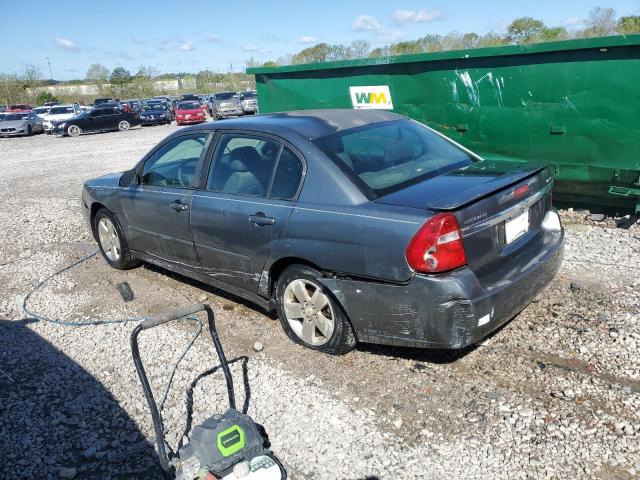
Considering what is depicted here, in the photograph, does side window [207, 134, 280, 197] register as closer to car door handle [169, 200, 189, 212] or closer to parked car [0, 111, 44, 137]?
car door handle [169, 200, 189, 212]

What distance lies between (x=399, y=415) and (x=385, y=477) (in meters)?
0.50

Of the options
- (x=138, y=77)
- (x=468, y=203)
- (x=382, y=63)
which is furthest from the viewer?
(x=138, y=77)

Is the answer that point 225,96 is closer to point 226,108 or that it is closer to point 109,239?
point 226,108

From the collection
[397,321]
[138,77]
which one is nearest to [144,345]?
[397,321]

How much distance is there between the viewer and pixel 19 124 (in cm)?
3000

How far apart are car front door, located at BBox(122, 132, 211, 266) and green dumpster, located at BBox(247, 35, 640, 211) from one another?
145 inches

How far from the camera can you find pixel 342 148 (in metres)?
3.81

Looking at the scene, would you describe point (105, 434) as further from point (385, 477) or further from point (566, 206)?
point (566, 206)

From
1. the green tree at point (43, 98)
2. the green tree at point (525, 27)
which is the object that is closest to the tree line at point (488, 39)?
the green tree at point (525, 27)

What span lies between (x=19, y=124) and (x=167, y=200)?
98.1 ft

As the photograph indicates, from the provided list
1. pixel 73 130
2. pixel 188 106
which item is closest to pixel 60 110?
pixel 73 130

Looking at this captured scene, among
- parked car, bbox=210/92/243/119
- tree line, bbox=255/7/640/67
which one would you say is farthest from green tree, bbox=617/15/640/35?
parked car, bbox=210/92/243/119

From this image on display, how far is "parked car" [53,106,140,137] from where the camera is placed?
28.1 meters

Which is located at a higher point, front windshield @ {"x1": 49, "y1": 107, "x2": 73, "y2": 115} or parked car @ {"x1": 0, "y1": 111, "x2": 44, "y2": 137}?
front windshield @ {"x1": 49, "y1": 107, "x2": 73, "y2": 115}
